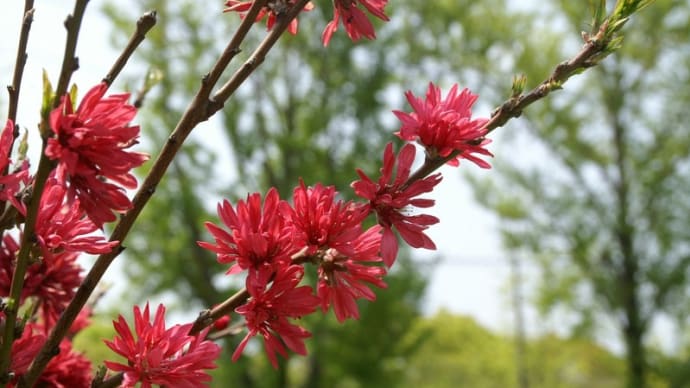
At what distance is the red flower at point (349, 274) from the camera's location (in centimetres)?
60

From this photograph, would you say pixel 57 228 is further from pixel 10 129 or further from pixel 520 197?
pixel 520 197

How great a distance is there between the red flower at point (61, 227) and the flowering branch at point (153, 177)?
0.06ft

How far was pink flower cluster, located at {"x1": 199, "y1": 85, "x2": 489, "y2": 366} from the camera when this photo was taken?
0.58 metres

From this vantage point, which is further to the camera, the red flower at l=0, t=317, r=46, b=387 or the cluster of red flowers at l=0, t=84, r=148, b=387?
the red flower at l=0, t=317, r=46, b=387

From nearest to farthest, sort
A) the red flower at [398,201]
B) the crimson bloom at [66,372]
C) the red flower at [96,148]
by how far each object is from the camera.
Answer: the red flower at [96,148] → the red flower at [398,201] → the crimson bloom at [66,372]

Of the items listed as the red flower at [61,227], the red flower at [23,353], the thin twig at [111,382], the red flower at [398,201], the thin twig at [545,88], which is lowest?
the thin twig at [111,382]

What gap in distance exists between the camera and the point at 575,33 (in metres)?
6.54

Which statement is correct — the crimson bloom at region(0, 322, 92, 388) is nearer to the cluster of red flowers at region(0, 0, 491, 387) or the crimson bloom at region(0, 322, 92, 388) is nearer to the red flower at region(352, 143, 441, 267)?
the cluster of red flowers at region(0, 0, 491, 387)

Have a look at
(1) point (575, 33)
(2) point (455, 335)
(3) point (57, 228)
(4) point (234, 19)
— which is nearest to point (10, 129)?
(3) point (57, 228)

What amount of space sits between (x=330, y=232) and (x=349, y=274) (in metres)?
0.05

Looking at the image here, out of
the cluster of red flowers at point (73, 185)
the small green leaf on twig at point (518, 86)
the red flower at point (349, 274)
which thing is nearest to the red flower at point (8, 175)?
the cluster of red flowers at point (73, 185)

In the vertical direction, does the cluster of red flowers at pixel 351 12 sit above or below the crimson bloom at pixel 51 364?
above

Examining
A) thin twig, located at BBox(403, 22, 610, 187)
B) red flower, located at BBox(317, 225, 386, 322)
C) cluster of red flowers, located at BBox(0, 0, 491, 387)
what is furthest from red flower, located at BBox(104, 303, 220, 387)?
thin twig, located at BBox(403, 22, 610, 187)

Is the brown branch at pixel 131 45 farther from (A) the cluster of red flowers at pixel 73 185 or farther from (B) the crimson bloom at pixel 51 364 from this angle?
(B) the crimson bloom at pixel 51 364
